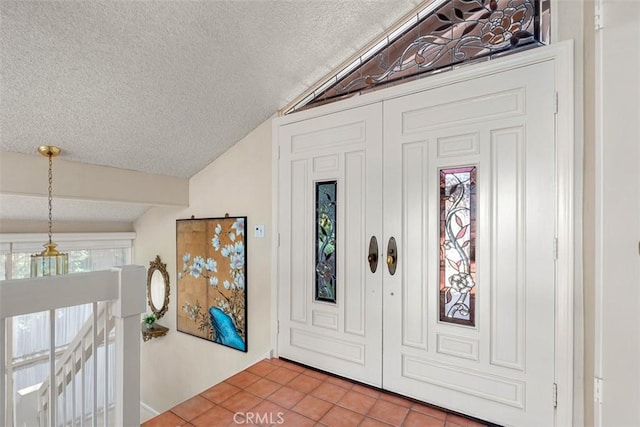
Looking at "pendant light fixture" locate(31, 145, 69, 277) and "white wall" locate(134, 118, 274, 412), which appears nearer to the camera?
"pendant light fixture" locate(31, 145, 69, 277)

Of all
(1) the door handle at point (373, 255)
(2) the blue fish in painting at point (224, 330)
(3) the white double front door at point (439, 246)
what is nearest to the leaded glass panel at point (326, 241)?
(3) the white double front door at point (439, 246)

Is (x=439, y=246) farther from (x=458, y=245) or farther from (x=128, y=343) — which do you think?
(x=128, y=343)

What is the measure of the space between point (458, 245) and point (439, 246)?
10cm

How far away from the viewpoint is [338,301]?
2145 mm

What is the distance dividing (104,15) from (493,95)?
2.01 m

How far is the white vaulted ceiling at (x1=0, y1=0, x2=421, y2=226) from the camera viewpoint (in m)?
1.58

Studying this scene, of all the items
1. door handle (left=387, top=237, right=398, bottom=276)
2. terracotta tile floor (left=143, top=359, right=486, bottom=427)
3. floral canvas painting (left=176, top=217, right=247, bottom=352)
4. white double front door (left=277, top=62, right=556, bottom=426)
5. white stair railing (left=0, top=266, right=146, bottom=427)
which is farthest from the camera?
floral canvas painting (left=176, top=217, right=247, bottom=352)

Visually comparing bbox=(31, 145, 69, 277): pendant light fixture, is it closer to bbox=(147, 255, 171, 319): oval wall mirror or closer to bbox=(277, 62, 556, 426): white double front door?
bbox=(147, 255, 171, 319): oval wall mirror

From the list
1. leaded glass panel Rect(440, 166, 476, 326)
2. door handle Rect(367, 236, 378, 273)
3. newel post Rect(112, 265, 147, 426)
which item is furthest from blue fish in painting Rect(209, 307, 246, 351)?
leaded glass panel Rect(440, 166, 476, 326)

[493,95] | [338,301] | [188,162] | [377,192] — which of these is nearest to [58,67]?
[188,162]

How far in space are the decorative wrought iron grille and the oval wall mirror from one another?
262cm

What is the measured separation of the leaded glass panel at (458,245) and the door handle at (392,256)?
267 millimetres
